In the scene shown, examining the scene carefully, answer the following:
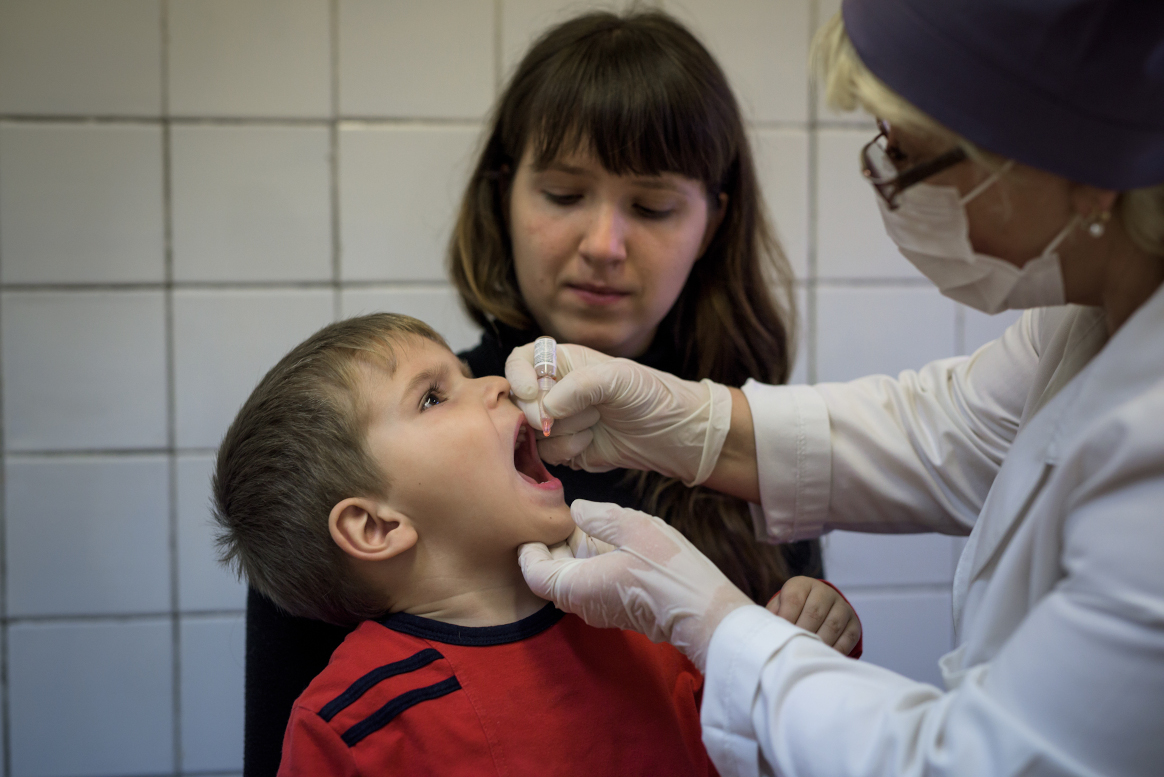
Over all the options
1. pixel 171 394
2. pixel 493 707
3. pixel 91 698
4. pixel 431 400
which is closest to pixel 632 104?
pixel 431 400

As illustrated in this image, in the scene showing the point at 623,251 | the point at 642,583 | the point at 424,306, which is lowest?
the point at 642,583

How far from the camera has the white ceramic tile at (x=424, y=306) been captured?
187 centimetres

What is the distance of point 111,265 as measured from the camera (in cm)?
179

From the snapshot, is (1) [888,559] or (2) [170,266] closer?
(2) [170,266]

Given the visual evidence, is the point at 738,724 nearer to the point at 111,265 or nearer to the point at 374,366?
the point at 374,366

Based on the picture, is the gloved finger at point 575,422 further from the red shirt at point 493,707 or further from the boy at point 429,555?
the red shirt at point 493,707

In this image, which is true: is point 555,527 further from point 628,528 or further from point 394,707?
point 394,707

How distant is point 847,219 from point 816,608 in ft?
4.22

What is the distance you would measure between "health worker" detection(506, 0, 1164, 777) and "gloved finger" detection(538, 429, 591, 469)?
158 mm

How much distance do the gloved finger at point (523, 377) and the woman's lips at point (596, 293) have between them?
0.74 feet

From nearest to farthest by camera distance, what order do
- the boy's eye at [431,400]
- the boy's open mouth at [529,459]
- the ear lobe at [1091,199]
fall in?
the ear lobe at [1091,199]
the boy's eye at [431,400]
the boy's open mouth at [529,459]

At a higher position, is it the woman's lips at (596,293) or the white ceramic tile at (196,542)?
the woman's lips at (596,293)

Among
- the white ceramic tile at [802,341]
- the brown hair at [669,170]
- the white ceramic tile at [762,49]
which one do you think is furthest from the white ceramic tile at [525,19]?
the white ceramic tile at [802,341]

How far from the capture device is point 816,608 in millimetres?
1035
